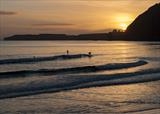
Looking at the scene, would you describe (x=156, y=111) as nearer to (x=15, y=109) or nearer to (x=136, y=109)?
(x=136, y=109)

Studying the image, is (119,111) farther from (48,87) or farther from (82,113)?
(48,87)

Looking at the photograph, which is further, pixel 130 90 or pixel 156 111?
pixel 130 90

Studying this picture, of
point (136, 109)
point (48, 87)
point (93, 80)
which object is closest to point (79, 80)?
point (93, 80)

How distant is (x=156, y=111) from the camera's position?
48.5 ft

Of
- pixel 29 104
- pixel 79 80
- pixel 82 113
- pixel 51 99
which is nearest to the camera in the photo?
pixel 82 113

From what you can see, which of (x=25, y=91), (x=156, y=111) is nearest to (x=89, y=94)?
(x=25, y=91)

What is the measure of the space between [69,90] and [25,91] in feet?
7.51

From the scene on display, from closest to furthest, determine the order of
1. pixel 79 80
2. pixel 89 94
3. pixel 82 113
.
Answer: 1. pixel 82 113
2. pixel 89 94
3. pixel 79 80

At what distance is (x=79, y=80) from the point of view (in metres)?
25.0

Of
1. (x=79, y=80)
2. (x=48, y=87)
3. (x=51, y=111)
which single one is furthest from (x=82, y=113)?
(x=79, y=80)

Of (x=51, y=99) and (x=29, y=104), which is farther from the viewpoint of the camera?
(x=51, y=99)

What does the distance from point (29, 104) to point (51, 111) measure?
5.39ft

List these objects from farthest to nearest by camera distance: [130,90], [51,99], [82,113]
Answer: [130,90], [51,99], [82,113]

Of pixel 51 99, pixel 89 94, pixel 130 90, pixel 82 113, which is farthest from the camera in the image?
pixel 130 90
